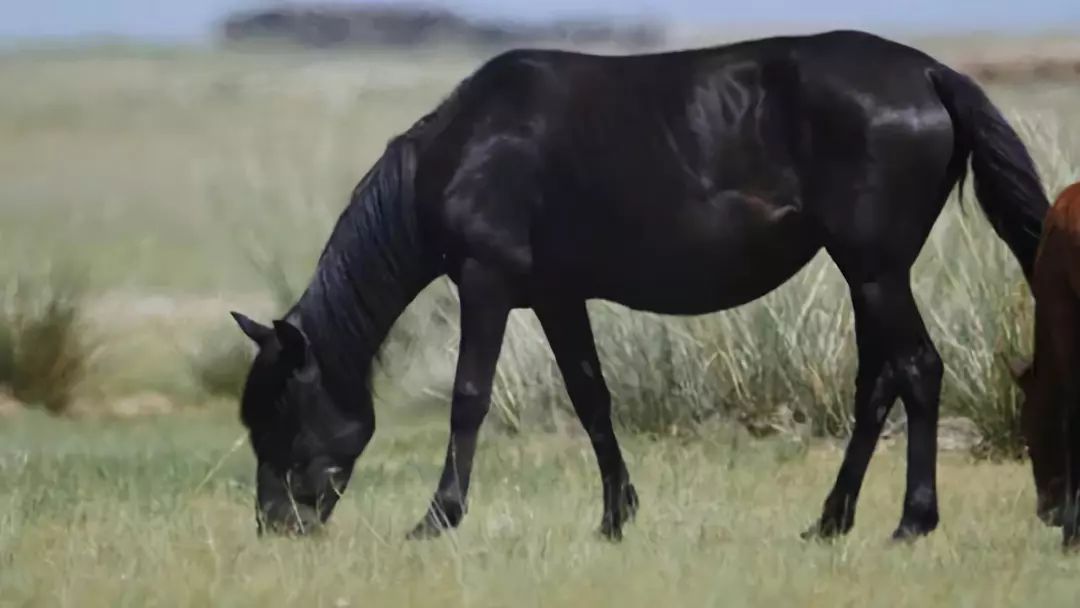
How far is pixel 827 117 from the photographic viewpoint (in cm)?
478

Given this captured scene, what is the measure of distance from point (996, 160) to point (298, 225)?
14.1 ft

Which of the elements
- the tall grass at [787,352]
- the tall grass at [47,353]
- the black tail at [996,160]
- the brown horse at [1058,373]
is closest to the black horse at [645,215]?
the black tail at [996,160]

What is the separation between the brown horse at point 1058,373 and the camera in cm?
448

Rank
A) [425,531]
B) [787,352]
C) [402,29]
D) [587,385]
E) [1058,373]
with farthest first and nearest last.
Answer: [402,29] → [787,352] → [587,385] → [425,531] → [1058,373]

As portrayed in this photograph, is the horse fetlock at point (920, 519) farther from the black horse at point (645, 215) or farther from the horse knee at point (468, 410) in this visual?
the horse knee at point (468, 410)

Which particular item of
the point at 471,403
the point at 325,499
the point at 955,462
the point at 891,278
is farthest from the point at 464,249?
the point at 955,462

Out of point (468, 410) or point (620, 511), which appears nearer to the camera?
point (468, 410)

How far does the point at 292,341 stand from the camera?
16.0ft

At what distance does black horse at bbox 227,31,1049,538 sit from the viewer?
4.76 m

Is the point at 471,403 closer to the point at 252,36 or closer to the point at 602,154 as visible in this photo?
the point at 602,154

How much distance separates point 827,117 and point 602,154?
669mm

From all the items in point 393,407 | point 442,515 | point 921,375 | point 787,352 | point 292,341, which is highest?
point 921,375

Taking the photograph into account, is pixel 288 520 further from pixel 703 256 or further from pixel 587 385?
pixel 703 256

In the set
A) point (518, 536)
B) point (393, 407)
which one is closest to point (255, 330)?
point (518, 536)
